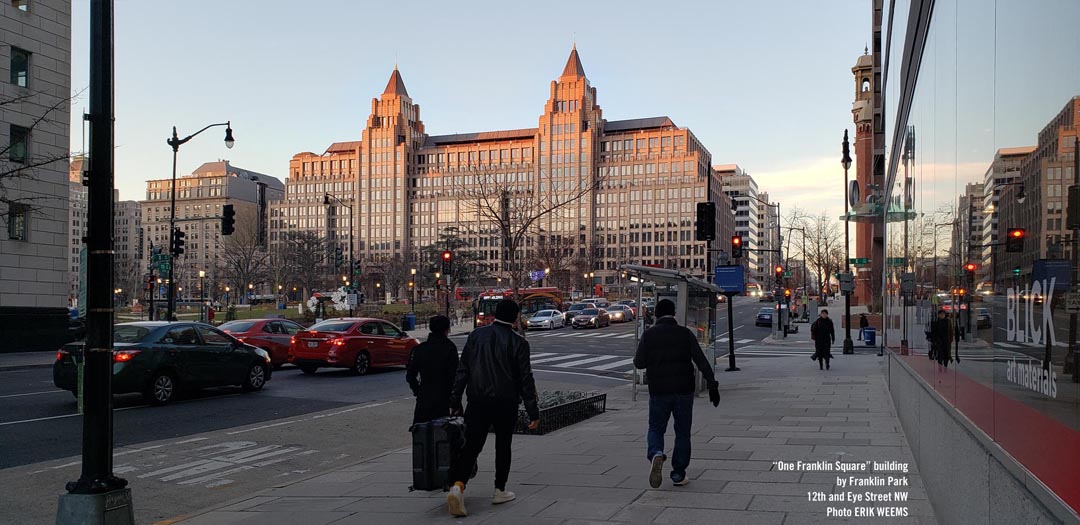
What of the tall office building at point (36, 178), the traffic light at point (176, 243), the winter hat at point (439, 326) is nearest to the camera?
the winter hat at point (439, 326)

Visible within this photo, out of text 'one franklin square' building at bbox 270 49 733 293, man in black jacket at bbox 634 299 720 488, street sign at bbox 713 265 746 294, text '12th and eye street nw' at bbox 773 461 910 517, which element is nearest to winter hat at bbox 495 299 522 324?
man in black jacket at bbox 634 299 720 488

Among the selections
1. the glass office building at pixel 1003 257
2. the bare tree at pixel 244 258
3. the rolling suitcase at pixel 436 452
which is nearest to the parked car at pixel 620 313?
the bare tree at pixel 244 258

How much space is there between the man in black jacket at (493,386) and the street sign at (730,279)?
1566cm

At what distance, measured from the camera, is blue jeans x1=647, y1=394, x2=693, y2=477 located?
8109 millimetres

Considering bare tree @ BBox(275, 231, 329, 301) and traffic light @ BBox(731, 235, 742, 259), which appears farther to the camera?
bare tree @ BBox(275, 231, 329, 301)

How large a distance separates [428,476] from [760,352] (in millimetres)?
30685

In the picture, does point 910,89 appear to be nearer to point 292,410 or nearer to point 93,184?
point 93,184

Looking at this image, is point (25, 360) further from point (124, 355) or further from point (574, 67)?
point (574, 67)

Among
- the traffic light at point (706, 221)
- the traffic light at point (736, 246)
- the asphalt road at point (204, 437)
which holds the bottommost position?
the asphalt road at point (204, 437)

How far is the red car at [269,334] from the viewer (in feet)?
78.1

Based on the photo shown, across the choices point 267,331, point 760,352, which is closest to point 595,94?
point 760,352

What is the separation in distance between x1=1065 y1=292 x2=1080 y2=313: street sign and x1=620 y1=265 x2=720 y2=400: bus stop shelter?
12.9 meters

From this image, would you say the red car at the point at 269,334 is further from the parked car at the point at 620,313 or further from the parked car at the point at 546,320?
the parked car at the point at 620,313

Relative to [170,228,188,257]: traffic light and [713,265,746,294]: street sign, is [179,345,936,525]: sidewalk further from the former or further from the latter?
[170,228,188,257]: traffic light
